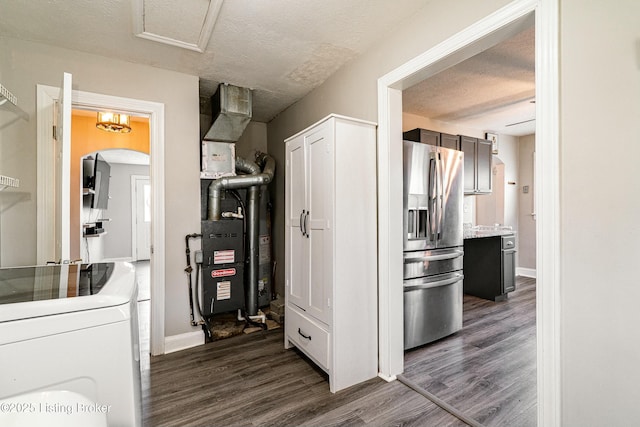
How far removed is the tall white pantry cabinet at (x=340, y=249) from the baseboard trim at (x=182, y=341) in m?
1.08

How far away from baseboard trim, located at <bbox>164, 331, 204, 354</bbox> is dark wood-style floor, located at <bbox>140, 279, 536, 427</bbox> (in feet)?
0.23

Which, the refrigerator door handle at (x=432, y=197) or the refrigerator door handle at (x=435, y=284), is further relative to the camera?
the refrigerator door handle at (x=432, y=197)

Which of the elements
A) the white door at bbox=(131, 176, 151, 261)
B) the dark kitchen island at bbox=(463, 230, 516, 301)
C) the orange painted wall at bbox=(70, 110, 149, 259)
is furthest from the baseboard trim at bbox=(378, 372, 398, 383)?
the white door at bbox=(131, 176, 151, 261)

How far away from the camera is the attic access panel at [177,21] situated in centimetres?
184

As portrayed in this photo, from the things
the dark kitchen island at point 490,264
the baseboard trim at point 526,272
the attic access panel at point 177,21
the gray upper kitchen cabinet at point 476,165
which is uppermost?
the attic access panel at point 177,21

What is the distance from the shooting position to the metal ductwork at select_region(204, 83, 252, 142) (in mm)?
2975

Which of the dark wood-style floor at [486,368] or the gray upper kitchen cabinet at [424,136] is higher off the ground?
the gray upper kitchen cabinet at [424,136]

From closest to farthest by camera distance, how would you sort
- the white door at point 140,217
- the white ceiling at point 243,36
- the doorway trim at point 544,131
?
the doorway trim at point 544,131
the white ceiling at point 243,36
the white door at point 140,217

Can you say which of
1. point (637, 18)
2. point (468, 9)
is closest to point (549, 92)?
point (637, 18)

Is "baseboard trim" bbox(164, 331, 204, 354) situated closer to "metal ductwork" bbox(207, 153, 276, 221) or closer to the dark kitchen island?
"metal ductwork" bbox(207, 153, 276, 221)

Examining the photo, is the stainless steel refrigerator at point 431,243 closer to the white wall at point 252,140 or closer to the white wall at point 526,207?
the white wall at point 252,140

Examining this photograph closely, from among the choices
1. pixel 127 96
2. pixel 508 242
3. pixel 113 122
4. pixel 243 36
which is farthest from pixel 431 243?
pixel 113 122

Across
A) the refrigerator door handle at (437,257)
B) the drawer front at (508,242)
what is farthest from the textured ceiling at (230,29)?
the drawer front at (508,242)

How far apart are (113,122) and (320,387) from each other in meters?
3.73
